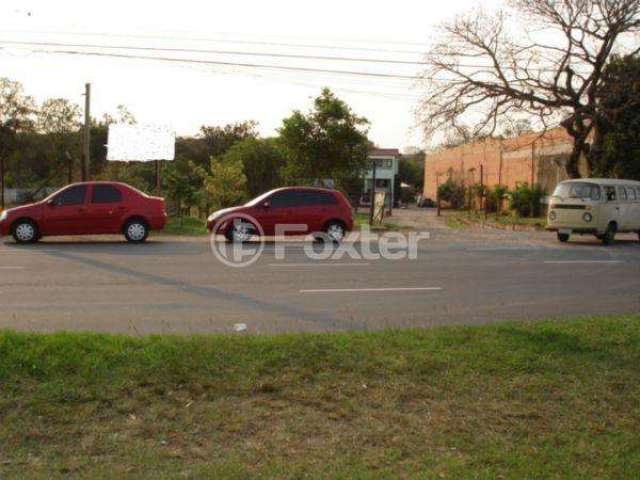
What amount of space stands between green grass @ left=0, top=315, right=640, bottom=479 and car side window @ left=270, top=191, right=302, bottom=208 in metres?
13.4

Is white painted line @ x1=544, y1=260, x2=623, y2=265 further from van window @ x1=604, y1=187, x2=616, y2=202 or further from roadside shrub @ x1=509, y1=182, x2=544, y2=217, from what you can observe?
roadside shrub @ x1=509, y1=182, x2=544, y2=217

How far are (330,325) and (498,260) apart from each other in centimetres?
872

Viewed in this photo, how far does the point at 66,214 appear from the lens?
763 inches

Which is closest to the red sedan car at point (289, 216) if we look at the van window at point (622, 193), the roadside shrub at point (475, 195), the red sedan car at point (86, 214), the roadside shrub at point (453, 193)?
the red sedan car at point (86, 214)

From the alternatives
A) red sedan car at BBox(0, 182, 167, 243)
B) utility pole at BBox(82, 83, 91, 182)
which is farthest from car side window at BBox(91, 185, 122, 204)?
utility pole at BBox(82, 83, 91, 182)

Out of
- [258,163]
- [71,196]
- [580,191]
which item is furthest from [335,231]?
[258,163]

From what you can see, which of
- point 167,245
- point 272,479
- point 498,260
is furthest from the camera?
point 167,245

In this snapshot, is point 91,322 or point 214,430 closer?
point 214,430

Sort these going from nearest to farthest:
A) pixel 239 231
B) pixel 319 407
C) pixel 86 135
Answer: pixel 319 407, pixel 239 231, pixel 86 135

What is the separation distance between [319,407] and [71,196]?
15397 millimetres

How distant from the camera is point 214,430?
5.29m

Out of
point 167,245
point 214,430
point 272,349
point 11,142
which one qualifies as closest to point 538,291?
point 272,349

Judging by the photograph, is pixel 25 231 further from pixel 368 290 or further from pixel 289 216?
pixel 368 290

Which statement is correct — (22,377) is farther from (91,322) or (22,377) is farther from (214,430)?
(91,322)
